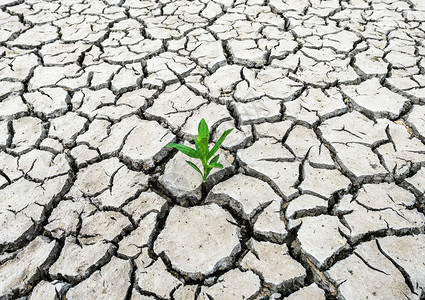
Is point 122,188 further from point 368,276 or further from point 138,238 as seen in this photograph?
point 368,276

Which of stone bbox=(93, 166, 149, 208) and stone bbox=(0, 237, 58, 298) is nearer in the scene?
stone bbox=(0, 237, 58, 298)

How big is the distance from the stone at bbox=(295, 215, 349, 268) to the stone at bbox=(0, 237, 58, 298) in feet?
3.78

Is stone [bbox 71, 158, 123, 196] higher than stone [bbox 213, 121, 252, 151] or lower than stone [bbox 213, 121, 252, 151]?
lower

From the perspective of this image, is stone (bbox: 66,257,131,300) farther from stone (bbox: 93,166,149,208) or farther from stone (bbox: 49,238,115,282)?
stone (bbox: 93,166,149,208)

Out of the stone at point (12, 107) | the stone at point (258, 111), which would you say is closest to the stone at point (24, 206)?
the stone at point (12, 107)

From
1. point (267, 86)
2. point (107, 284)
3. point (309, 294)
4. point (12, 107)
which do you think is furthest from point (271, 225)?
point (12, 107)

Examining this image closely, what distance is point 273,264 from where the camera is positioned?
150 cm

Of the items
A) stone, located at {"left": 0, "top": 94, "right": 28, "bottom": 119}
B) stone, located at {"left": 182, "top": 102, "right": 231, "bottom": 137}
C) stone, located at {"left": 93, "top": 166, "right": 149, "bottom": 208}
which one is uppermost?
stone, located at {"left": 182, "top": 102, "right": 231, "bottom": 137}

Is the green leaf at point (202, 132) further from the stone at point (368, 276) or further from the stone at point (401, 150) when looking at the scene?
the stone at point (401, 150)

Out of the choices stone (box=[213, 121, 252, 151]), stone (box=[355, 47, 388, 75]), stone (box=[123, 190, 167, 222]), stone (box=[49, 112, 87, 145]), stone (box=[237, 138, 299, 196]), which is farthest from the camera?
stone (box=[355, 47, 388, 75])

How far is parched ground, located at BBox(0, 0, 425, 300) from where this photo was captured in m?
1.48

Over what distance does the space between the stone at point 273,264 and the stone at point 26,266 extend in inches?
35.4

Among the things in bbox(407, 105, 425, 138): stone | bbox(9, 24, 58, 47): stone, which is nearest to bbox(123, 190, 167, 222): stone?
bbox(407, 105, 425, 138): stone

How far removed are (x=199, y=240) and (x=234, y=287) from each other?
0.28 m
